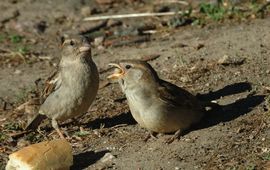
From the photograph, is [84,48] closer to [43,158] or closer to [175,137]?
[175,137]

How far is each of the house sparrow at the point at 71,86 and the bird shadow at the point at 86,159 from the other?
2.49ft

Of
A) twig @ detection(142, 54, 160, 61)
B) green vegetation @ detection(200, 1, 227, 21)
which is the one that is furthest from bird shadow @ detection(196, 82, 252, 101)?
green vegetation @ detection(200, 1, 227, 21)

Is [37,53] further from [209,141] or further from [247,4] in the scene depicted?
[209,141]

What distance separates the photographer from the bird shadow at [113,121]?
8.94 metres

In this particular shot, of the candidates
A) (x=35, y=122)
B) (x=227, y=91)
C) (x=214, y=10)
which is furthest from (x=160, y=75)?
(x=214, y=10)

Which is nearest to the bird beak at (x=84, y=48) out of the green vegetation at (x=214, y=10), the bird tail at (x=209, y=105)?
the bird tail at (x=209, y=105)

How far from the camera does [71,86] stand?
866cm

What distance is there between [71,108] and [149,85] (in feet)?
3.89

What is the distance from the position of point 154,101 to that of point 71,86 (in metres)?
1.29

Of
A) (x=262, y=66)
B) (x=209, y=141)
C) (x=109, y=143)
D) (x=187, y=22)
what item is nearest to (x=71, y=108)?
(x=109, y=143)

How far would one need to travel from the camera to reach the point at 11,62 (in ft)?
38.8

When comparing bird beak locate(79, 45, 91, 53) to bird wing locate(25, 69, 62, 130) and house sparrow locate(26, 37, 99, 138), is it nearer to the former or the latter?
house sparrow locate(26, 37, 99, 138)

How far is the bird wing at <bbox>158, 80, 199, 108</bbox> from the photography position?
7824 millimetres

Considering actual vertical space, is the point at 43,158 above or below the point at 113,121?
above
